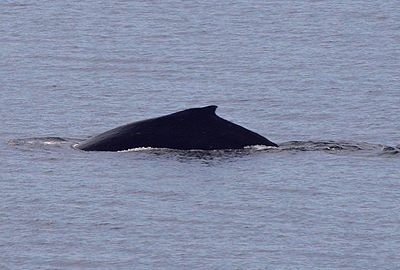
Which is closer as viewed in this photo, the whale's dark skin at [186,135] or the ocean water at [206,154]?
the ocean water at [206,154]

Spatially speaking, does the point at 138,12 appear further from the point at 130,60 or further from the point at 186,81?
the point at 186,81

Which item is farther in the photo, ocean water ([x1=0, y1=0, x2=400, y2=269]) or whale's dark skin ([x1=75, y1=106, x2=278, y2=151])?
whale's dark skin ([x1=75, y1=106, x2=278, y2=151])

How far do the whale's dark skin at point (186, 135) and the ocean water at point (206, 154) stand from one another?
13.4 inches

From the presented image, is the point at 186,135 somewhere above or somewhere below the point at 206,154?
above

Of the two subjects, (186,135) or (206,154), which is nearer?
(206,154)

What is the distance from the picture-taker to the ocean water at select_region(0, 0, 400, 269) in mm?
15711

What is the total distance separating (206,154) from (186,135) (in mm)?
794

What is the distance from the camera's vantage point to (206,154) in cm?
2233

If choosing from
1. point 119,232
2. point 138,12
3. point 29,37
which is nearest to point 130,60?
point 29,37

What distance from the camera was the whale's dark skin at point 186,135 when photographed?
22.8 m

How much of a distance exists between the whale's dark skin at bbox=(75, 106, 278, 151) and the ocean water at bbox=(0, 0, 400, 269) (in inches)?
13.4

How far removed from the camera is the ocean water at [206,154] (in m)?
15.7

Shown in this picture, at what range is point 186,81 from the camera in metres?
35.8

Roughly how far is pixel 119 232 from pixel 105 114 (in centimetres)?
1310
